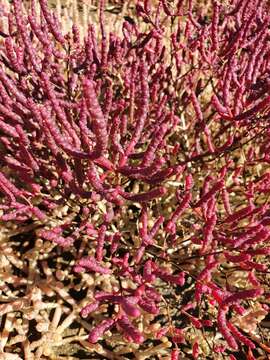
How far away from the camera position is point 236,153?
3818 mm

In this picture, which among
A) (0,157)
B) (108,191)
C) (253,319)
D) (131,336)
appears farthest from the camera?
(253,319)

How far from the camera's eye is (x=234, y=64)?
8.08 ft

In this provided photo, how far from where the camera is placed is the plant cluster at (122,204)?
6.61 ft

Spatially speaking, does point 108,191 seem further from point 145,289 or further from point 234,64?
point 234,64

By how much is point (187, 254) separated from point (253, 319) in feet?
1.86

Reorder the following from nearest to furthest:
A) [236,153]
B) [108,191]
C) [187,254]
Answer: [108,191], [187,254], [236,153]

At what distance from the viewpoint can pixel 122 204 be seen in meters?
2.05

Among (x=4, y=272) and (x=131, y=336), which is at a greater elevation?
(x=4, y=272)

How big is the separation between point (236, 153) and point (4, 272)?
2073mm

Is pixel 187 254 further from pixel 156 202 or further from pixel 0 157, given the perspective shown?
pixel 0 157

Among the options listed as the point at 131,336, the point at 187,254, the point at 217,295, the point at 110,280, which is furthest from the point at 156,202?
the point at 131,336

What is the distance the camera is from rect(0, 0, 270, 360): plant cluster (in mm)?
2014

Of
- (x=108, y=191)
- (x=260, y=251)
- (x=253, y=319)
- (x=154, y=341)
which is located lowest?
(x=154, y=341)

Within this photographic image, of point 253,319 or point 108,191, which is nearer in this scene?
point 108,191
